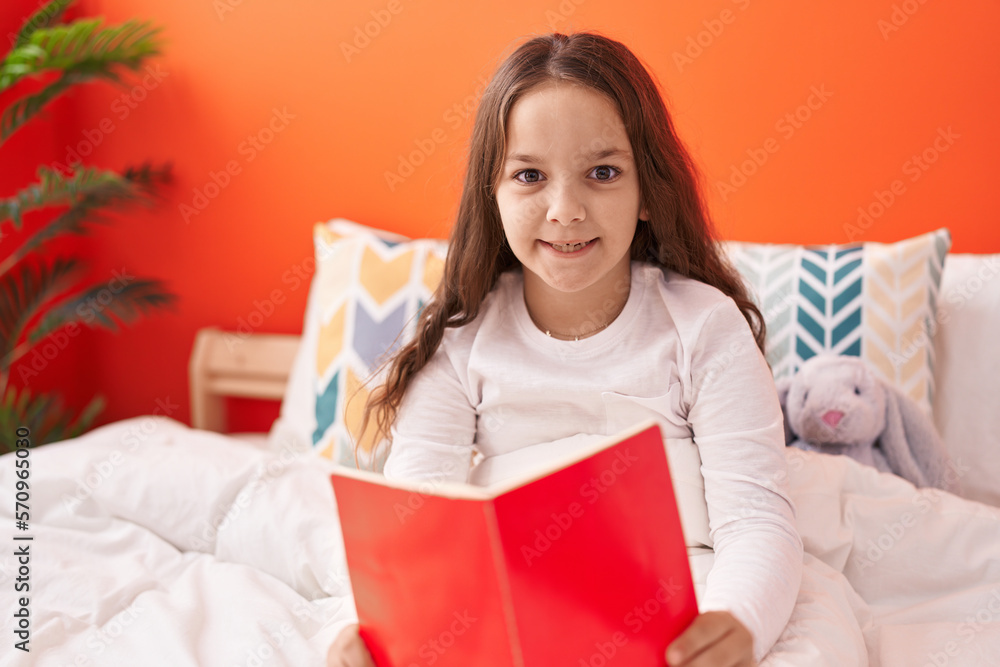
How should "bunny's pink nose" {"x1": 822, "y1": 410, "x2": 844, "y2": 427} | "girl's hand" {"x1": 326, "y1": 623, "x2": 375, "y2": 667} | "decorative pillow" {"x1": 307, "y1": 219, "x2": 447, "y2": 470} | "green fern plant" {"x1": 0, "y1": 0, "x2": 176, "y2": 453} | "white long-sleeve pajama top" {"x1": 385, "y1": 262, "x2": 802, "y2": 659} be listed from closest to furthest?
"girl's hand" {"x1": 326, "y1": 623, "x2": 375, "y2": 667}
"white long-sleeve pajama top" {"x1": 385, "y1": 262, "x2": 802, "y2": 659}
"bunny's pink nose" {"x1": 822, "y1": 410, "x2": 844, "y2": 427}
"decorative pillow" {"x1": 307, "y1": 219, "x2": 447, "y2": 470}
"green fern plant" {"x1": 0, "y1": 0, "x2": 176, "y2": 453}

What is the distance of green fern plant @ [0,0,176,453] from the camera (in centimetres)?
168

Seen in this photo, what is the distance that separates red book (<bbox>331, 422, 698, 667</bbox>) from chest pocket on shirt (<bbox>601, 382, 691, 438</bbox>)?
0.27 metres

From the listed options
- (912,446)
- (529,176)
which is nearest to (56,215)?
(529,176)

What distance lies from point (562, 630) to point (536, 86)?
0.57 meters

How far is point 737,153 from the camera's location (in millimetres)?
1549

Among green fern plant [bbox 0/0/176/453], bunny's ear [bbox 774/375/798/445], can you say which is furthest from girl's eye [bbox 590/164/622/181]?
green fern plant [bbox 0/0/176/453]

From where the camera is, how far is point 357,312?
145cm

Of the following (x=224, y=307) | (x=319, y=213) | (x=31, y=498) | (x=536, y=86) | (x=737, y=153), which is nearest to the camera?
(x=536, y=86)

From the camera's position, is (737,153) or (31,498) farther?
(737,153)

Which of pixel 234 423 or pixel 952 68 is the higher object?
pixel 952 68

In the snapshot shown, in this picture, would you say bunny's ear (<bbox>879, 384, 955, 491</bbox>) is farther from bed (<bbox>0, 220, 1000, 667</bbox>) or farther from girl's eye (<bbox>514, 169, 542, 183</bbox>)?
girl's eye (<bbox>514, 169, 542, 183</bbox>)

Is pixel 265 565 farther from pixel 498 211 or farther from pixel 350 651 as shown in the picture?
pixel 498 211

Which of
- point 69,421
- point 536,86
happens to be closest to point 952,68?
point 536,86

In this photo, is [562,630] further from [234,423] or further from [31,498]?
[234,423]
